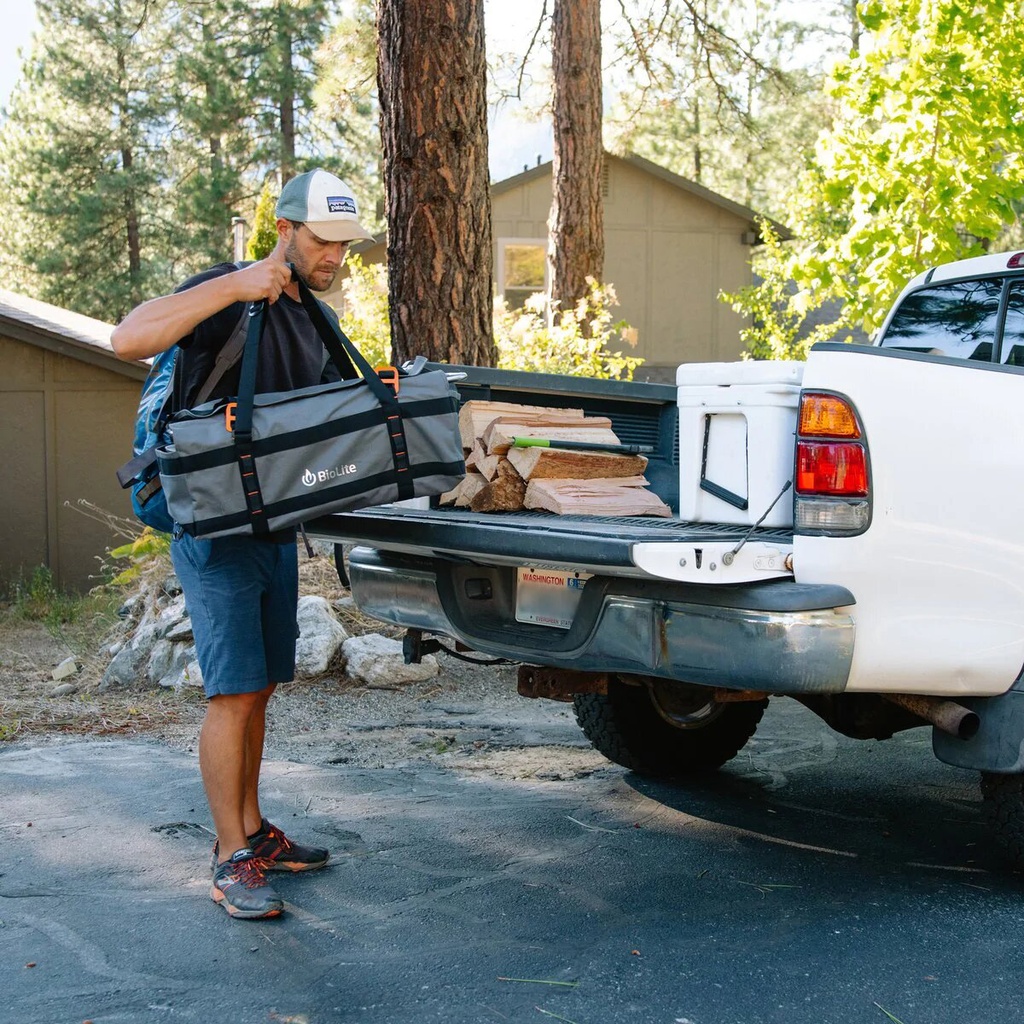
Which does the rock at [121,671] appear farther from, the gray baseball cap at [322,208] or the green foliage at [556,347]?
the green foliage at [556,347]

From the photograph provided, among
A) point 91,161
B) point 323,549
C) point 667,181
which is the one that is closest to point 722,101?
Result: point 667,181

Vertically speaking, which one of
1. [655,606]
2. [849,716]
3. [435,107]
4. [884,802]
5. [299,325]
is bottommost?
[884,802]

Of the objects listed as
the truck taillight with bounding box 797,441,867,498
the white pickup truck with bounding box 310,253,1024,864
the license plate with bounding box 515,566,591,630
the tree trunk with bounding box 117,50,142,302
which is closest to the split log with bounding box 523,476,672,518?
the white pickup truck with bounding box 310,253,1024,864

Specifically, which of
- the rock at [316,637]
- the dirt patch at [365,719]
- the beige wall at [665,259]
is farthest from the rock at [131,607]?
the beige wall at [665,259]

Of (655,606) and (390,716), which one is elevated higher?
(655,606)

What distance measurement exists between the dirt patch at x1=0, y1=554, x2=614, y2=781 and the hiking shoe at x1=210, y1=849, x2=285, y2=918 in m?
1.67

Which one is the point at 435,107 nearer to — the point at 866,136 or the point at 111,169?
the point at 866,136

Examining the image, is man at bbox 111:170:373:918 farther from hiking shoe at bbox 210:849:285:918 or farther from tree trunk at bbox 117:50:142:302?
tree trunk at bbox 117:50:142:302

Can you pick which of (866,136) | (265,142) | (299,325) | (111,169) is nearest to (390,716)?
(299,325)

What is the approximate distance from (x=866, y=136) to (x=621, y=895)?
8.43 metres

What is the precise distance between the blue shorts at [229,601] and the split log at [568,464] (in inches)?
37.0

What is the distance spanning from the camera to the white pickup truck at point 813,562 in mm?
3529

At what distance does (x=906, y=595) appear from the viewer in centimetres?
362

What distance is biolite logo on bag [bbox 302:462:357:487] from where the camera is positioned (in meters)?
3.76
